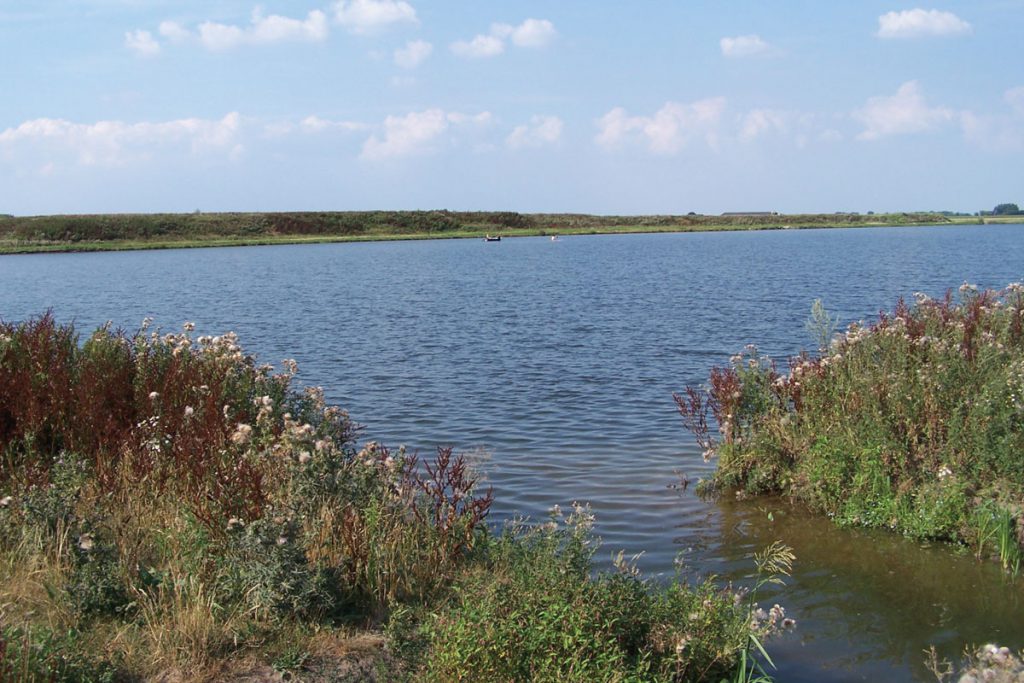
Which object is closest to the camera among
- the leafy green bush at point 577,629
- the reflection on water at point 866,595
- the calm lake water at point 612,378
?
the leafy green bush at point 577,629

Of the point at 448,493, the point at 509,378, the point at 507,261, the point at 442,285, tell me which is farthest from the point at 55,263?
the point at 448,493

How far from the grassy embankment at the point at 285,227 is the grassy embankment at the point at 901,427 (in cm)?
10928

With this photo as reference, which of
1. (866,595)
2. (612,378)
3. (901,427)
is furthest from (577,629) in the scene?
(612,378)

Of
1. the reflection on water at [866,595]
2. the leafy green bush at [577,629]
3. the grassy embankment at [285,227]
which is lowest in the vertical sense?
the reflection on water at [866,595]

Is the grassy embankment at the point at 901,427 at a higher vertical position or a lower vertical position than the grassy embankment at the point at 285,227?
lower

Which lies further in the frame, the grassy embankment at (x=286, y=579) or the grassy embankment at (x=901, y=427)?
the grassy embankment at (x=901, y=427)

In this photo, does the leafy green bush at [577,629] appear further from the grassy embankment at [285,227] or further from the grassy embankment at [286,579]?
the grassy embankment at [285,227]

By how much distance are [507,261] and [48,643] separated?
72314 millimetres

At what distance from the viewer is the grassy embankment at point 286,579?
523 cm

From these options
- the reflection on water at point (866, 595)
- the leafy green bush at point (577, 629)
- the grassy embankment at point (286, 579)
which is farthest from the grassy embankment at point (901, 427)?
the leafy green bush at point (577, 629)

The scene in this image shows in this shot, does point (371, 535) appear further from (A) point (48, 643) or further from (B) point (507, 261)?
(B) point (507, 261)

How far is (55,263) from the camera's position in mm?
81438

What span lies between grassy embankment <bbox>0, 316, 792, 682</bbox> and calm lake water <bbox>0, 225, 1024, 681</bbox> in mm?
1949

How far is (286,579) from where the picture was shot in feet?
18.9
